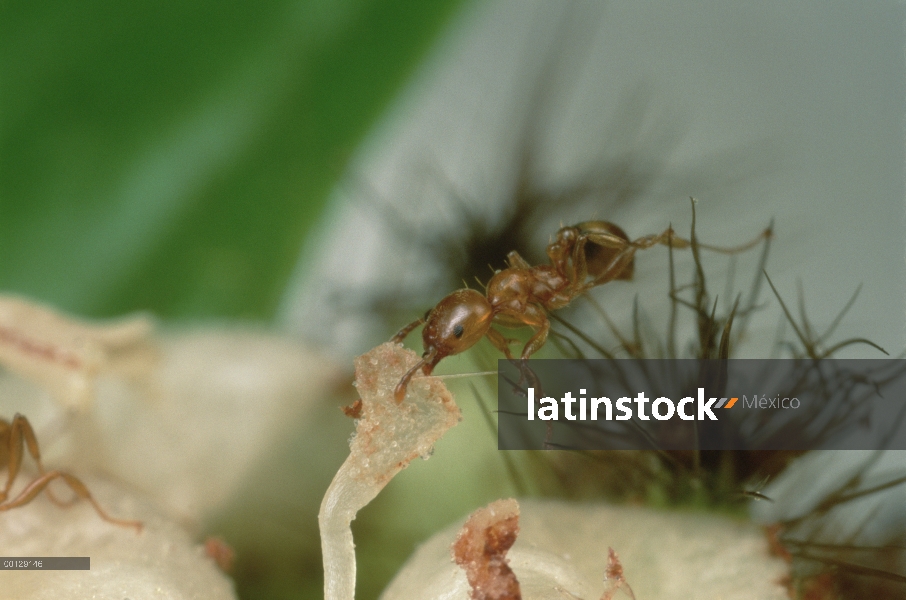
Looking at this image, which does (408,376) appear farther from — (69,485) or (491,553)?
(69,485)

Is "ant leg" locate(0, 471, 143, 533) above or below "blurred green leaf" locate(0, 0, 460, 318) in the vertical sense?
below

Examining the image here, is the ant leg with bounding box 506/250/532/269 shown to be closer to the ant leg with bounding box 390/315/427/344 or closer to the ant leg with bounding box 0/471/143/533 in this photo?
the ant leg with bounding box 390/315/427/344

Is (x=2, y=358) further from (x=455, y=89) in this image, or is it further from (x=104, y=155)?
(x=455, y=89)

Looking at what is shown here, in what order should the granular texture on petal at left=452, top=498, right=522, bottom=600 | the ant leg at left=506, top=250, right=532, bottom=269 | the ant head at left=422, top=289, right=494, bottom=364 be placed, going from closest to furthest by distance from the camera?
1. the granular texture on petal at left=452, top=498, right=522, bottom=600
2. the ant head at left=422, top=289, right=494, bottom=364
3. the ant leg at left=506, top=250, right=532, bottom=269

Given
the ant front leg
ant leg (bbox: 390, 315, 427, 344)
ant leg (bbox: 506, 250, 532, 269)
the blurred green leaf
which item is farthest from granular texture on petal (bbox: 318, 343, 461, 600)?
the blurred green leaf

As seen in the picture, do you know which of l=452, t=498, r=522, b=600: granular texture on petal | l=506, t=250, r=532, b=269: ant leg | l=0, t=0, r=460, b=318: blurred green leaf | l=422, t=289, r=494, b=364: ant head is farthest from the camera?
l=0, t=0, r=460, b=318: blurred green leaf

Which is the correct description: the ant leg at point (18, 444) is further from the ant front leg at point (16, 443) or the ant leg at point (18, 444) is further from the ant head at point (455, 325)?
the ant head at point (455, 325)

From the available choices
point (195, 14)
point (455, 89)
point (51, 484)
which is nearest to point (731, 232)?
point (455, 89)
